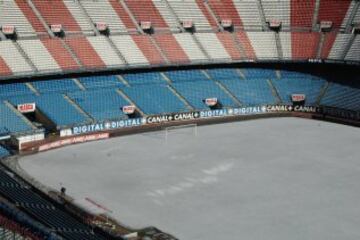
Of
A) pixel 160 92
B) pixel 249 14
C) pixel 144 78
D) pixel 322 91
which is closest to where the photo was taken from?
pixel 160 92

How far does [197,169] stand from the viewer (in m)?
48.7

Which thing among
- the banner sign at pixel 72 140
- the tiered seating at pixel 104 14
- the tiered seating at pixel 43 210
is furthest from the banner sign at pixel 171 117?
the tiered seating at pixel 43 210

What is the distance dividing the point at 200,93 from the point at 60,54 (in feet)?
53.8

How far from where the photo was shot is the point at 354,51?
233 ft

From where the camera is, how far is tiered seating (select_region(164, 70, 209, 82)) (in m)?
70.7

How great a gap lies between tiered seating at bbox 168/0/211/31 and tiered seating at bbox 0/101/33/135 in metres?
26.5

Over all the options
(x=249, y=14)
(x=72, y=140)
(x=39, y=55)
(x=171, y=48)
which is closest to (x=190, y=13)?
(x=171, y=48)

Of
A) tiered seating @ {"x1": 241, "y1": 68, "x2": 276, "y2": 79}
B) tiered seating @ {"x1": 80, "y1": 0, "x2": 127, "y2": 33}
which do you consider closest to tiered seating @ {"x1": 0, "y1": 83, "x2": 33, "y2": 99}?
tiered seating @ {"x1": 80, "y1": 0, "x2": 127, "y2": 33}

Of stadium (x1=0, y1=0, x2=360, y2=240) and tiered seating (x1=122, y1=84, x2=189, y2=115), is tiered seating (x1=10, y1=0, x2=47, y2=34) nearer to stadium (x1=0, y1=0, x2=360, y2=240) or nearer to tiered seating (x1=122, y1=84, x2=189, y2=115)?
stadium (x1=0, y1=0, x2=360, y2=240)

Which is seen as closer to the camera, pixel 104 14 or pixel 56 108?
pixel 56 108

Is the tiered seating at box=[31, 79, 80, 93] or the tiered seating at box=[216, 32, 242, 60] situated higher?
the tiered seating at box=[216, 32, 242, 60]

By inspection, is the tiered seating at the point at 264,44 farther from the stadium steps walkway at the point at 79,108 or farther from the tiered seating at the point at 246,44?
the stadium steps walkway at the point at 79,108

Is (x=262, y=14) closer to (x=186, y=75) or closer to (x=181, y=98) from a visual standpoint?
(x=186, y=75)

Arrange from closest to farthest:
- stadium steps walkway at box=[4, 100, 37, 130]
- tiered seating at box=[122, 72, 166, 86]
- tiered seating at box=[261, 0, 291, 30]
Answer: stadium steps walkway at box=[4, 100, 37, 130]
tiered seating at box=[122, 72, 166, 86]
tiered seating at box=[261, 0, 291, 30]
